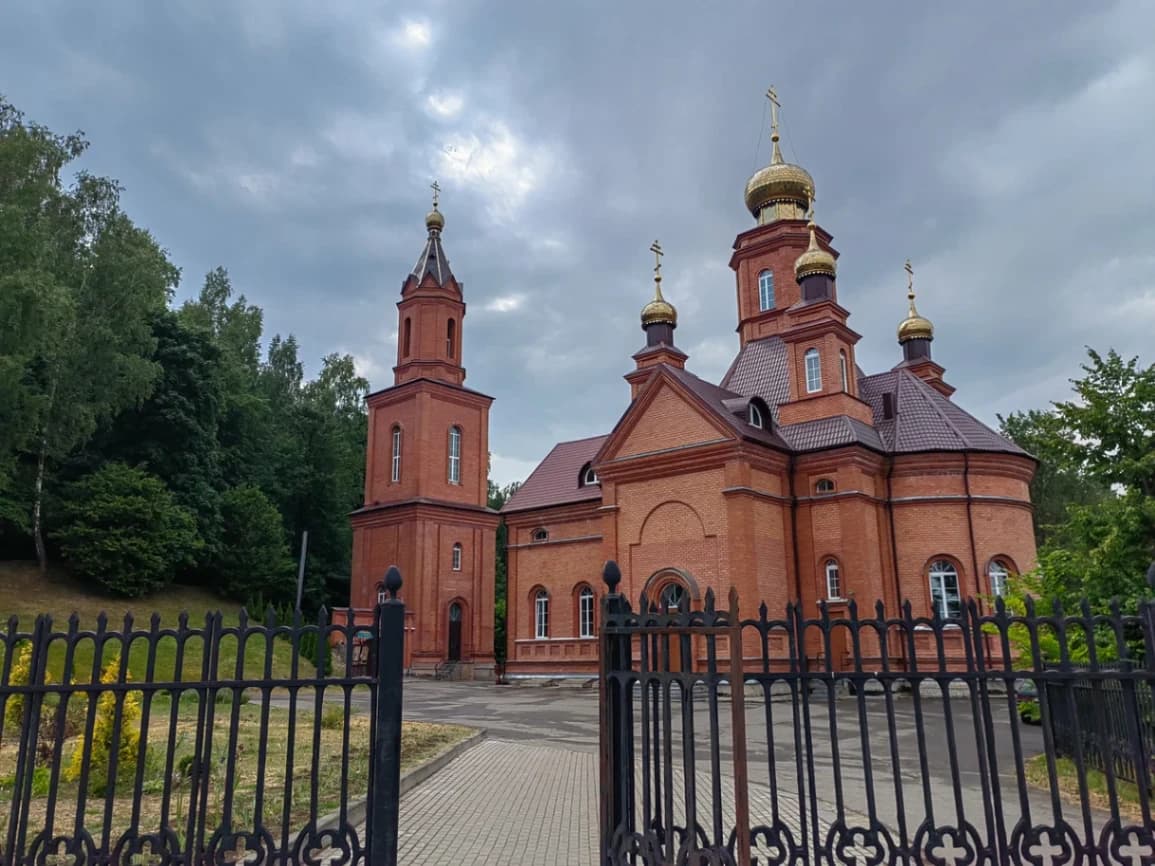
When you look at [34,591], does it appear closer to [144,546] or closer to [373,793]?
[144,546]

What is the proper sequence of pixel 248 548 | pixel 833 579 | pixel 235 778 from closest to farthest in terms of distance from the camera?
pixel 235 778 < pixel 833 579 < pixel 248 548

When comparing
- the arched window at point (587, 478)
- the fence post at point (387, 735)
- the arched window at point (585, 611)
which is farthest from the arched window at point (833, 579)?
the fence post at point (387, 735)

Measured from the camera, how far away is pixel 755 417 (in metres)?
23.3

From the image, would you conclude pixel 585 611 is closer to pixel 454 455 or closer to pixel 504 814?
pixel 454 455

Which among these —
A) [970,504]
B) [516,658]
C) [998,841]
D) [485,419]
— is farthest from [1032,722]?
[485,419]

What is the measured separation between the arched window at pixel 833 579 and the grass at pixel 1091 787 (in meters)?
12.1

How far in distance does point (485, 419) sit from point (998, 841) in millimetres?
31104

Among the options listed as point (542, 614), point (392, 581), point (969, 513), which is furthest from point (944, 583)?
point (392, 581)

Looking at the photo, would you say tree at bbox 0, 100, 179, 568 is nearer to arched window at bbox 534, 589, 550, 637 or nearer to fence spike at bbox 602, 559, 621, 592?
arched window at bbox 534, 589, 550, 637

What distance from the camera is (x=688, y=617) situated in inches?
173

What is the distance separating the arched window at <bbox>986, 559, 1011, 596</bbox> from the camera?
2167 centimetres

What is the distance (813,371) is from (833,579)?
19.3 ft

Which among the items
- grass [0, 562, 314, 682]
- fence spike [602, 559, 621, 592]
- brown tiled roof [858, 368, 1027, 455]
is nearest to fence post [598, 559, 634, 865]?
fence spike [602, 559, 621, 592]

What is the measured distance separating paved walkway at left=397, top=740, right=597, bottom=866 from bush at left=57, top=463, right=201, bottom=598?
2289cm
